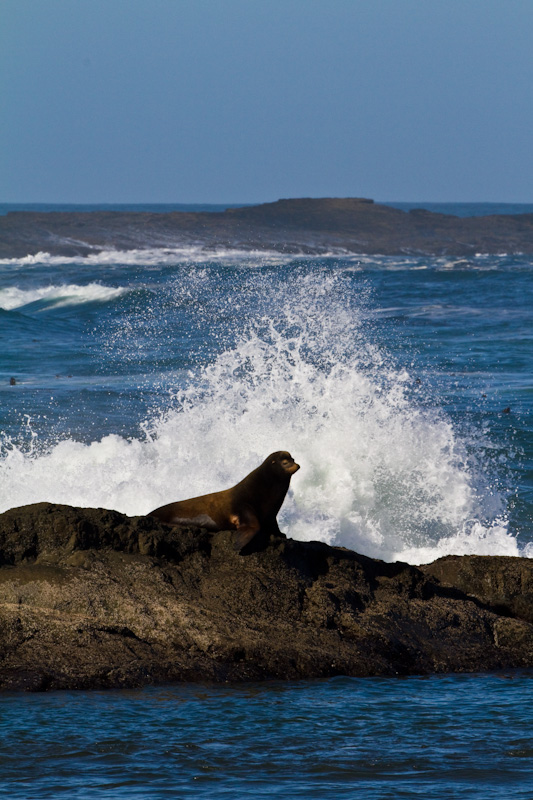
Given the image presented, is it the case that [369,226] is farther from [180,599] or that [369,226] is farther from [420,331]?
[180,599]

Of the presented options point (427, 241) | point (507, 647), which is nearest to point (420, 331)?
point (507, 647)

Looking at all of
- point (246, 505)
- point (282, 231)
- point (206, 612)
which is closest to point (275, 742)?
point (206, 612)

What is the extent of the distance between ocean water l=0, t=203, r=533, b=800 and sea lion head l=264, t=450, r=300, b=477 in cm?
140

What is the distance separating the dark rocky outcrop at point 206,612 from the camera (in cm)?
554

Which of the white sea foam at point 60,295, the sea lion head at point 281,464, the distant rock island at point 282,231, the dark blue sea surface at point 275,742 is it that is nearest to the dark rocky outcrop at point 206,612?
the dark blue sea surface at point 275,742

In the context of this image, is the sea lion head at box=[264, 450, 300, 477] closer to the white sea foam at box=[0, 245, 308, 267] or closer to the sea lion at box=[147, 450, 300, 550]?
the sea lion at box=[147, 450, 300, 550]

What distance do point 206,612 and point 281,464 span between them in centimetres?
117

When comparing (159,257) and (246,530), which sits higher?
(159,257)

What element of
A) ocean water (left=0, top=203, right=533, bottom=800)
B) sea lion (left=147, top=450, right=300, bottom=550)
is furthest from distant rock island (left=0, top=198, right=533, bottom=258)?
sea lion (left=147, top=450, right=300, bottom=550)

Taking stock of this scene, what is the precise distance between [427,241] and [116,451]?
52091mm

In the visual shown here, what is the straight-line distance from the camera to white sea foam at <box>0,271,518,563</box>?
9750 millimetres

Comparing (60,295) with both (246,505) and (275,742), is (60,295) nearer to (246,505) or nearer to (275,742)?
(246,505)

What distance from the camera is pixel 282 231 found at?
6425 cm

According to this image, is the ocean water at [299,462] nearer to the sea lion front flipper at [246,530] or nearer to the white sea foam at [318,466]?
the white sea foam at [318,466]
